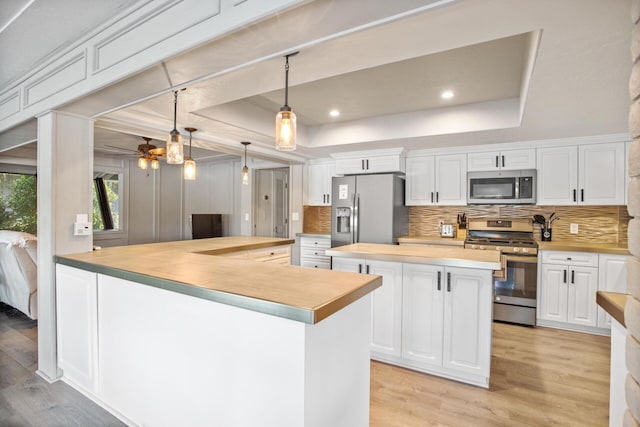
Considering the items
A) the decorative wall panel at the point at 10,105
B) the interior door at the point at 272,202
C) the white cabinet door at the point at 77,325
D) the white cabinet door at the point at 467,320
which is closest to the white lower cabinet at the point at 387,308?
the white cabinet door at the point at 467,320

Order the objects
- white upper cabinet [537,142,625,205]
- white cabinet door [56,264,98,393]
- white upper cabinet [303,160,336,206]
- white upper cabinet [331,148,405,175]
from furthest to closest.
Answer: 1. white upper cabinet [303,160,336,206]
2. white upper cabinet [331,148,405,175]
3. white upper cabinet [537,142,625,205]
4. white cabinet door [56,264,98,393]

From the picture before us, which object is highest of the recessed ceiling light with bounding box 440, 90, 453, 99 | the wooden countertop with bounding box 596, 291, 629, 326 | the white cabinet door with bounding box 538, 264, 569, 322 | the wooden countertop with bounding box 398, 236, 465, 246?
the recessed ceiling light with bounding box 440, 90, 453, 99

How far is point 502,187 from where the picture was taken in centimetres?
400

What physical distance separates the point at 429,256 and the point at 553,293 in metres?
2.22

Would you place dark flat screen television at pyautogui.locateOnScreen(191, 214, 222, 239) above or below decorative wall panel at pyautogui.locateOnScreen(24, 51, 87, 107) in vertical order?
below

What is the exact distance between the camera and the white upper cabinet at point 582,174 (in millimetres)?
3492

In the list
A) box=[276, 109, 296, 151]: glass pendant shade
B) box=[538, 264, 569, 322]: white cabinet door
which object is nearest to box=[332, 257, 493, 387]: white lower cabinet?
box=[276, 109, 296, 151]: glass pendant shade

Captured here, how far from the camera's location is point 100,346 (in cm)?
199

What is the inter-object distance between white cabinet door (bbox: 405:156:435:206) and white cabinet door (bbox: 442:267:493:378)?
2317 mm

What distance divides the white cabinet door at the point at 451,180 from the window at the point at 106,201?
5.81m

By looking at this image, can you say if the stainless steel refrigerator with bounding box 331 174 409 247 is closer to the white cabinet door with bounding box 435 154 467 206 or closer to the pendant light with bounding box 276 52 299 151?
the white cabinet door with bounding box 435 154 467 206

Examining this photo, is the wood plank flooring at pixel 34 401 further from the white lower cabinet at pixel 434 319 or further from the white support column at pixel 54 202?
the white lower cabinet at pixel 434 319

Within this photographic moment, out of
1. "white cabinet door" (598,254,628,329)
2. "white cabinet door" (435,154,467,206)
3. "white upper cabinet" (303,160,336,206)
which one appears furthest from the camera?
"white upper cabinet" (303,160,336,206)

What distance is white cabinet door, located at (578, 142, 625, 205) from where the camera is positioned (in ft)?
11.4
